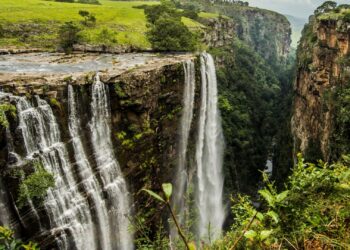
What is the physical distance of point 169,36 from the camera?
33.7 meters

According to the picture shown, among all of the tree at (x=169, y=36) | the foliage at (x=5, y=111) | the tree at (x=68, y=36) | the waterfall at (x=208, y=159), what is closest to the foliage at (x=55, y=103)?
the foliage at (x=5, y=111)

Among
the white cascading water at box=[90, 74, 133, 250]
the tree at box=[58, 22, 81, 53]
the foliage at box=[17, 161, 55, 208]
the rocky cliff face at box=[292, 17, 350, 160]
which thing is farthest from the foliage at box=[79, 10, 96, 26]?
the rocky cliff face at box=[292, 17, 350, 160]

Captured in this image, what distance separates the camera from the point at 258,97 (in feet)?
189

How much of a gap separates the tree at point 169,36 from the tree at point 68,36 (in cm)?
738

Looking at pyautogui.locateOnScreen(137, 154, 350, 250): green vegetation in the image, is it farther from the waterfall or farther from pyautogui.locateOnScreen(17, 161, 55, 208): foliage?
the waterfall

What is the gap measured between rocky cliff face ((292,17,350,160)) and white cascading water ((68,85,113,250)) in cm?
1920

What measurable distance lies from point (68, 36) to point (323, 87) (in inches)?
942

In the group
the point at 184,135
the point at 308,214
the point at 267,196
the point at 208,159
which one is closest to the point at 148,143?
the point at 184,135

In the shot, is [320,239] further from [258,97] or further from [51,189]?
[258,97]

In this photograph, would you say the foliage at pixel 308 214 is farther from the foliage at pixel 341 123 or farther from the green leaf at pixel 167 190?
the foliage at pixel 341 123

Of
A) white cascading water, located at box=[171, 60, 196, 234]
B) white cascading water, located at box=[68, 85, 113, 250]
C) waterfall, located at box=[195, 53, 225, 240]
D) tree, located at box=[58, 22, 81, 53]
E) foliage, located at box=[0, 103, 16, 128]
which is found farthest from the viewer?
waterfall, located at box=[195, 53, 225, 240]

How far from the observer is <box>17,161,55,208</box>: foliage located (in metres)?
15.2

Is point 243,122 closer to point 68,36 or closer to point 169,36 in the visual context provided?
point 169,36

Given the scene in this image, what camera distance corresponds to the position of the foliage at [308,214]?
5160 mm
